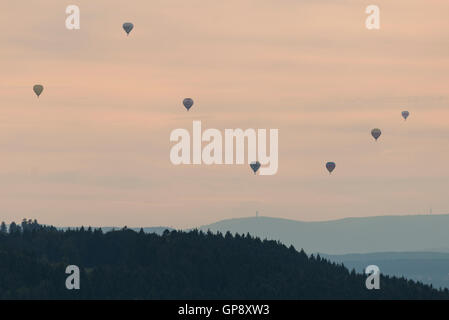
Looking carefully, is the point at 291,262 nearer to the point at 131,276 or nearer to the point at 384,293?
the point at 384,293

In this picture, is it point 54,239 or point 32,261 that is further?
point 54,239

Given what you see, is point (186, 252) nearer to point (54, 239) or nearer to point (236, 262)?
point (236, 262)
